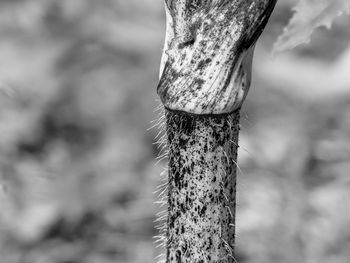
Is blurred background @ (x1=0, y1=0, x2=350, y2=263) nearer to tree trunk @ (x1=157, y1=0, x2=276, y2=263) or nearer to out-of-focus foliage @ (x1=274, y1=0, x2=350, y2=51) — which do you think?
tree trunk @ (x1=157, y1=0, x2=276, y2=263)

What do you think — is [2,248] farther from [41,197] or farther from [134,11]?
[134,11]

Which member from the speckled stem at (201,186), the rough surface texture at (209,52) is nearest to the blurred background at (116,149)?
the speckled stem at (201,186)

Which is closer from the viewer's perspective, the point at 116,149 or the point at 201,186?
the point at 201,186

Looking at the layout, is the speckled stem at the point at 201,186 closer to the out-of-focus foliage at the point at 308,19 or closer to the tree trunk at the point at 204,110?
the tree trunk at the point at 204,110

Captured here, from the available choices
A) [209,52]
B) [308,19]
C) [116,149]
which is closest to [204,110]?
[209,52]

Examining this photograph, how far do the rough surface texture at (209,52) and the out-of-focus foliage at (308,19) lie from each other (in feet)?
0.14

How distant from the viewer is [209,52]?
1134mm

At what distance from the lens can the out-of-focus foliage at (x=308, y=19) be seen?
3.48 feet

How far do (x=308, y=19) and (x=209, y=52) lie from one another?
159 millimetres

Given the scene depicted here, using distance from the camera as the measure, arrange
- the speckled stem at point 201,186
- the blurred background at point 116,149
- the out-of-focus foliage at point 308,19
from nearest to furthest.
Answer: the out-of-focus foliage at point 308,19 < the speckled stem at point 201,186 < the blurred background at point 116,149

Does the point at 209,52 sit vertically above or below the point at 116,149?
below

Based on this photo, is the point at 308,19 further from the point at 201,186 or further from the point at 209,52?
the point at 201,186

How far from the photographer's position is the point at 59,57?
398 centimetres

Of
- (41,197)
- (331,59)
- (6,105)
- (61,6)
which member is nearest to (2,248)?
(41,197)
